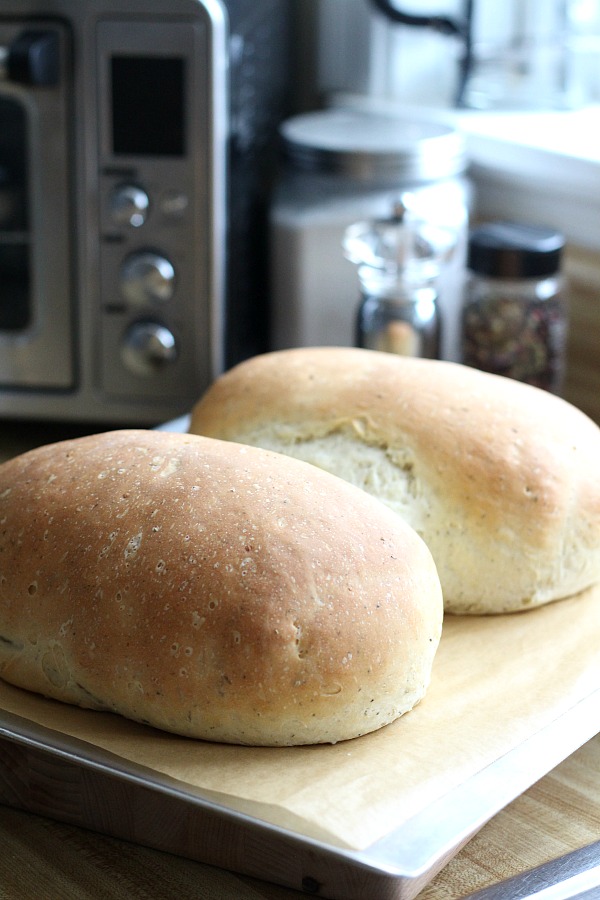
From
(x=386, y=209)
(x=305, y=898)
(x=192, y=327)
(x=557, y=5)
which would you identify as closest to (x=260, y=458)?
(x=305, y=898)

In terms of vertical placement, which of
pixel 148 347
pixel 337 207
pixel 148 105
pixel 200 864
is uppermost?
pixel 148 105

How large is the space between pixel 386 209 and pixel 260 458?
55cm

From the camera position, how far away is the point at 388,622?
568mm

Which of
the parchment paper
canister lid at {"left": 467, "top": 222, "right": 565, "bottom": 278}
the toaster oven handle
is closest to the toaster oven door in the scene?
the toaster oven handle

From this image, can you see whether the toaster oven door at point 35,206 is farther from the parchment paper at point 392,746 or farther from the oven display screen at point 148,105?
the parchment paper at point 392,746

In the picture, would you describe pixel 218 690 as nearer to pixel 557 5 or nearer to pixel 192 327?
pixel 192 327

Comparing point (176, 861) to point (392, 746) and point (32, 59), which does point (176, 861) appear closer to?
point (392, 746)

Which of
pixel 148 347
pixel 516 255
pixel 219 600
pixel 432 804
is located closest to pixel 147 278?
pixel 148 347

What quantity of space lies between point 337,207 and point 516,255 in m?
0.21

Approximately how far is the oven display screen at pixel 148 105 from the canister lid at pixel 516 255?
30cm

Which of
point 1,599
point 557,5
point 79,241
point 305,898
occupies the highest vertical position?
point 557,5

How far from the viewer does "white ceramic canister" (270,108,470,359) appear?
3.60ft

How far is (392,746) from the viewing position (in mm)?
566

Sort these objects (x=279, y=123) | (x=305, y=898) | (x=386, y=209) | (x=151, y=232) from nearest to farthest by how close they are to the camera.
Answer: (x=305, y=898) → (x=151, y=232) → (x=386, y=209) → (x=279, y=123)
